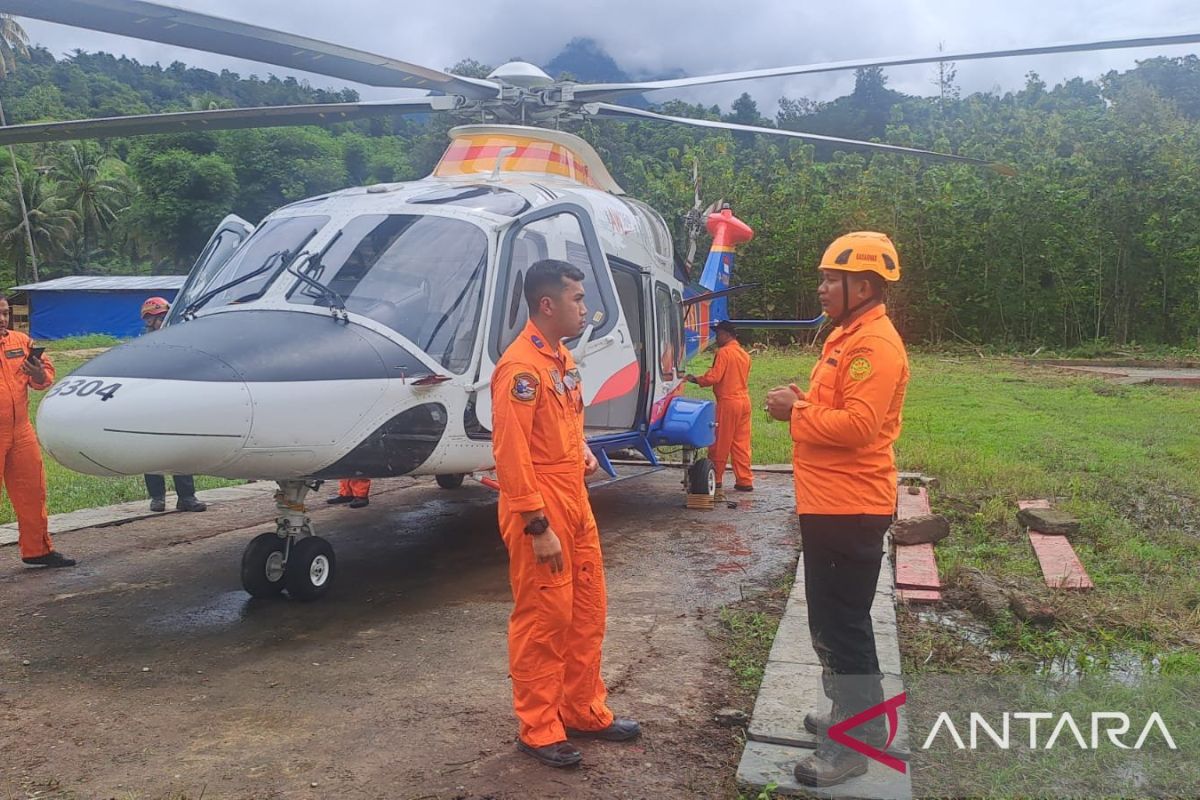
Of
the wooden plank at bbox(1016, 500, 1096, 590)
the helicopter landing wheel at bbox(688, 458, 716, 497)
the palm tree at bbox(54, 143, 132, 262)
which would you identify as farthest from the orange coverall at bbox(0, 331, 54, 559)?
the palm tree at bbox(54, 143, 132, 262)

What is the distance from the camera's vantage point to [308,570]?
16.5 ft

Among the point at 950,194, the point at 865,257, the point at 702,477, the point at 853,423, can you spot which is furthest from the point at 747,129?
the point at 950,194

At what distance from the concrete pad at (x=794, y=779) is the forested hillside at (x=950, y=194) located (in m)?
18.5

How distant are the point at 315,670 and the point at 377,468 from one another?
101 cm

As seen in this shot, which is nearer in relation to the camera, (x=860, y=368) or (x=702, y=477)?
(x=860, y=368)

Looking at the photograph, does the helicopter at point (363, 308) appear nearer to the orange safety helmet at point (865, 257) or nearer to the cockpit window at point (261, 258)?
the cockpit window at point (261, 258)

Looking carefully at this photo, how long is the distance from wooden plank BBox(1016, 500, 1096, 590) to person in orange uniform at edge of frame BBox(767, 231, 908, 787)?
2.50m

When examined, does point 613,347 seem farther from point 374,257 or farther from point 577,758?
point 577,758

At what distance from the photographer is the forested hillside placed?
2441 cm

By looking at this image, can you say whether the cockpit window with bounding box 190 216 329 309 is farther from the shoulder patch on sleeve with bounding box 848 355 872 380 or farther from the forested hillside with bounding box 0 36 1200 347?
the forested hillside with bounding box 0 36 1200 347

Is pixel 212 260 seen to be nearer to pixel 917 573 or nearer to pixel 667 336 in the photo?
pixel 667 336

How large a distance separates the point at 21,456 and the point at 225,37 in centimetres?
294

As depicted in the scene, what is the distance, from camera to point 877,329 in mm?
3047

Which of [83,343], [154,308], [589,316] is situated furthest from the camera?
[83,343]
